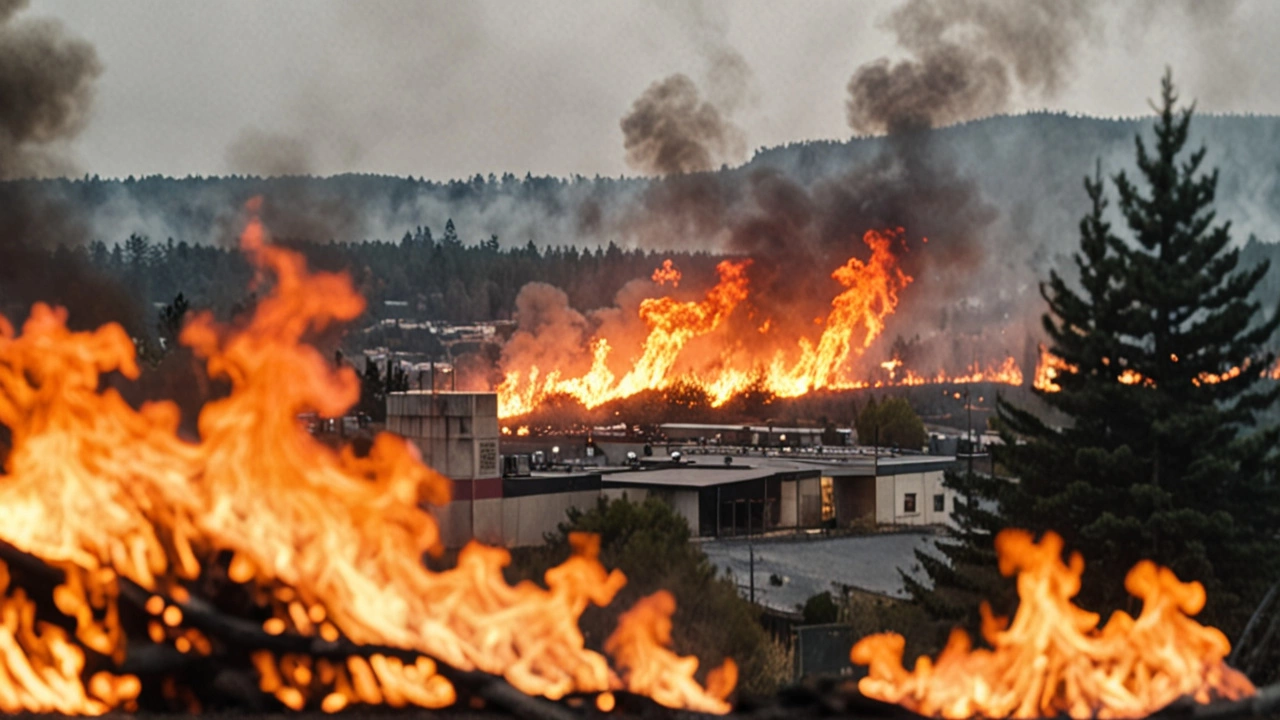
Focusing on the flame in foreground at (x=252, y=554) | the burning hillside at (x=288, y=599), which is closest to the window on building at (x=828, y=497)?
the burning hillside at (x=288, y=599)

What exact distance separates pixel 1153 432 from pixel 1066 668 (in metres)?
20.5

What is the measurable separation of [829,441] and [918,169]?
24868 millimetres

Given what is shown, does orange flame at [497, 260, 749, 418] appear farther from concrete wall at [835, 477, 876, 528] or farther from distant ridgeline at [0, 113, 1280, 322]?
concrete wall at [835, 477, 876, 528]

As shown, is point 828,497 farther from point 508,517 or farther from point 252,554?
point 252,554

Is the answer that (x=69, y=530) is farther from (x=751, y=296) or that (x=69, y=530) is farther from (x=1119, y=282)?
(x=751, y=296)

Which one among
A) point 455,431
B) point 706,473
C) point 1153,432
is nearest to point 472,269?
point 706,473

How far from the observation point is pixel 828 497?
59500mm

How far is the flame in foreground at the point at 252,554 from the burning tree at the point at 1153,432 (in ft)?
65.8

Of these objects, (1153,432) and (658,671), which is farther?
(1153,432)

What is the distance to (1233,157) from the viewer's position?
193500mm

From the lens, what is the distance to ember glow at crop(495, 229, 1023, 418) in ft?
373

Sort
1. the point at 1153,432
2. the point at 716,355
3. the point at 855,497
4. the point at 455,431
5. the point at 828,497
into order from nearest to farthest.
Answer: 1. the point at 1153,432
2. the point at 455,431
3. the point at 828,497
4. the point at 855,497
5. the point at 716,355

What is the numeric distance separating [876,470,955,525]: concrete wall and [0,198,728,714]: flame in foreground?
5066cm

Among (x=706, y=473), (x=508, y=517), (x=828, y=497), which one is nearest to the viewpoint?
(x=508, y=517)
